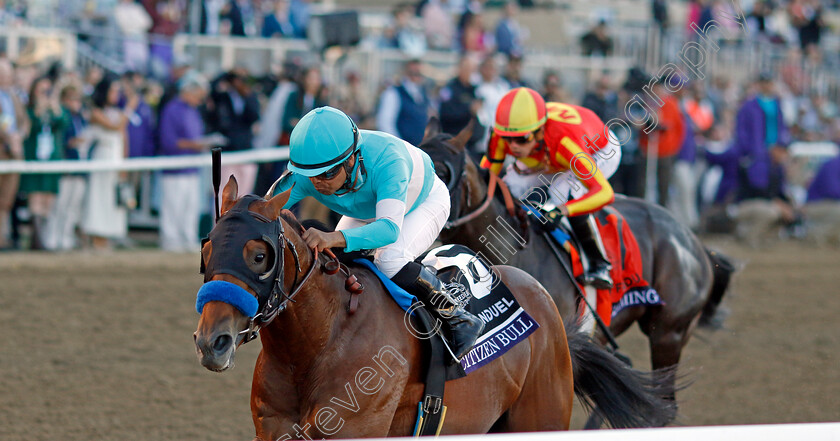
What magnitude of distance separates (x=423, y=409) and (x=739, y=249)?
9453 millimetres

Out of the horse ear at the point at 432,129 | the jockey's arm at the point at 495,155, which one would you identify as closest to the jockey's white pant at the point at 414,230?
the horse ear at the point at 432,129

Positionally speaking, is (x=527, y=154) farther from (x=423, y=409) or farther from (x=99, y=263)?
(x=99, y=263)

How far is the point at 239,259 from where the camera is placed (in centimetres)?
258

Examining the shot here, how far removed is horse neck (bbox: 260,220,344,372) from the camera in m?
2.87

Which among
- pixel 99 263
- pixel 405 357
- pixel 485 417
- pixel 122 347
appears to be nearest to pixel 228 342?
pixel 405 357

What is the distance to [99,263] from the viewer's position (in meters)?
8.66

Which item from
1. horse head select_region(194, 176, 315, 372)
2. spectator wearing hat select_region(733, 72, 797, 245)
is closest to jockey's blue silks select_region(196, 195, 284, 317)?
horse head select_region(194, 176, 315, 372)

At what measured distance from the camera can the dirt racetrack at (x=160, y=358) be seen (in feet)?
15.6

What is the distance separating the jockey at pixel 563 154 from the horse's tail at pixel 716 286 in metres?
1.11

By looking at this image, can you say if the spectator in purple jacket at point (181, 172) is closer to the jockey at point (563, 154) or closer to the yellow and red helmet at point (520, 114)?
the jockey at point (563, 154)

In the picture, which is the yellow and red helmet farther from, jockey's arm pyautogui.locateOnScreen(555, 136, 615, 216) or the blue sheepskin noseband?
the blue sheepskin noseband

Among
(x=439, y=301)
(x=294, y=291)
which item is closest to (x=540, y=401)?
(x=439, y=301)

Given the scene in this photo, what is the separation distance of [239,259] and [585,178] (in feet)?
8.60

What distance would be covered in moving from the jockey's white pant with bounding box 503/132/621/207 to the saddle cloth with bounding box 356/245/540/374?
5.34 ft
